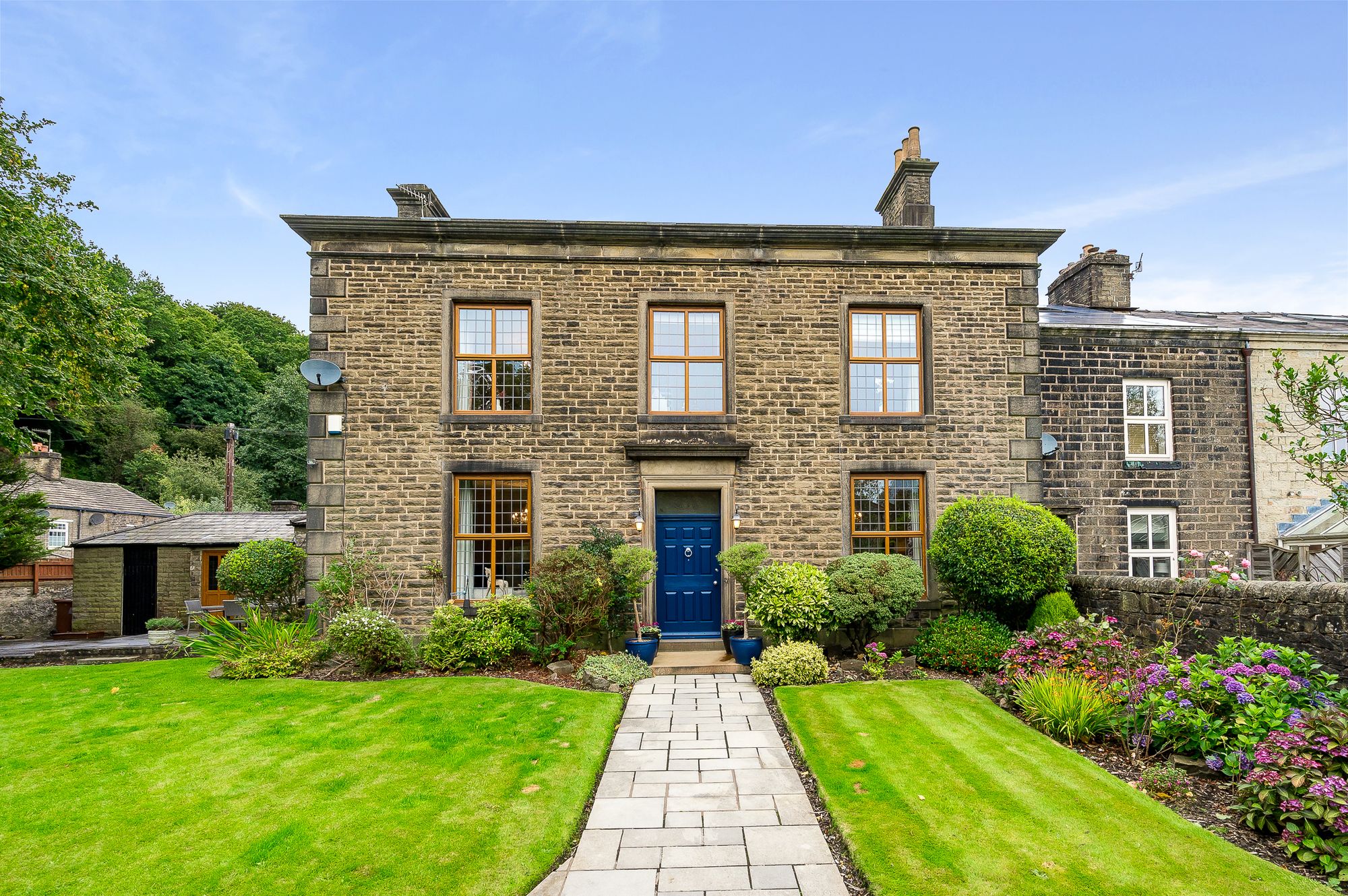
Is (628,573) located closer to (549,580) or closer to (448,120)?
(549,580)

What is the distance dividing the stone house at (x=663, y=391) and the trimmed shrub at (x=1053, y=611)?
198 cm

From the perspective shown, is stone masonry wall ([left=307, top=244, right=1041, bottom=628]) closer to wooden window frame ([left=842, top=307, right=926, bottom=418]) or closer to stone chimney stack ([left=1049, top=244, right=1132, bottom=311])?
wooden window frame ([left=842, top=307, right=926, bottom=418])

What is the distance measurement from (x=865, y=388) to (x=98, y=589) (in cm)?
2134

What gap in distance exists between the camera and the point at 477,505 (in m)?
10.6

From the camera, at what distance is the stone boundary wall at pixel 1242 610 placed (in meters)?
5.84

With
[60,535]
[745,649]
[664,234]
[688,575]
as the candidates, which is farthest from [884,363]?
[60,535]

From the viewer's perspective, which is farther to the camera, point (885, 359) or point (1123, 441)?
point (1123, 441)

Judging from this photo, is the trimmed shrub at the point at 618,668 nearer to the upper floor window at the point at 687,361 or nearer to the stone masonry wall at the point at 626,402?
the stone masonry wall at the point at 626,402

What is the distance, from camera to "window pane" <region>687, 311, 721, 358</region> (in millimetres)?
10992

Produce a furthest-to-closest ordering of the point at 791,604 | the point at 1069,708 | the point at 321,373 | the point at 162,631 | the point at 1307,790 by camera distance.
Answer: the point at 162,631
the point at 321,373
the point at 791,604
the point at 1069,708
the point at 1307,790

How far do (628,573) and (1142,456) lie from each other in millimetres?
10918

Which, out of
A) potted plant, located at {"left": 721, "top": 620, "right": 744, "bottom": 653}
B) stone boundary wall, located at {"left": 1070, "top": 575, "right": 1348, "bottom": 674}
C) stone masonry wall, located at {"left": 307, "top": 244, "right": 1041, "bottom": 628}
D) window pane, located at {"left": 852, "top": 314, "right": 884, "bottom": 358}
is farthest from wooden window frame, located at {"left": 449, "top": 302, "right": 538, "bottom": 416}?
stone boundary wall, located at {"left": 1070, "top": 575, "right": 1348, "bottom": 674}


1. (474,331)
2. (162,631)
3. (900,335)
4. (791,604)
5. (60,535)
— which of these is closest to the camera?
(791,604)

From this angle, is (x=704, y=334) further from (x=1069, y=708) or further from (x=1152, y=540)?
(x=1152, y=540)
